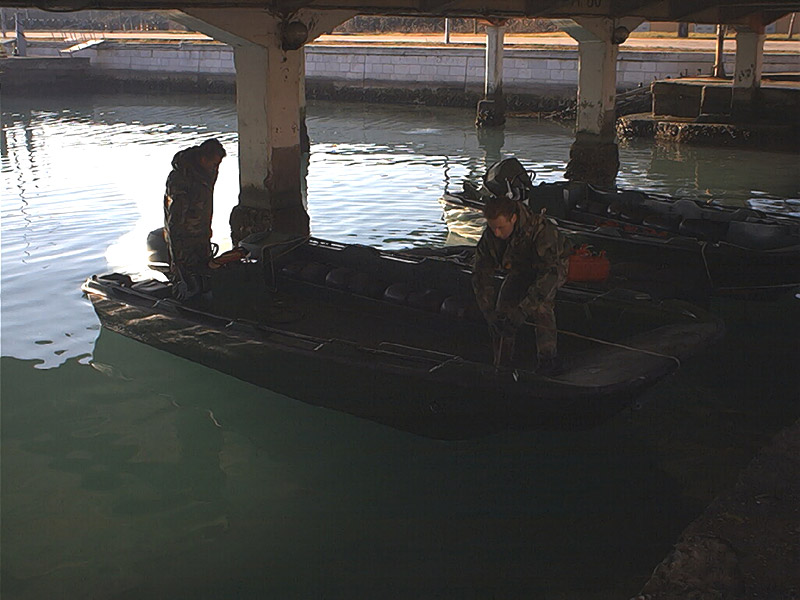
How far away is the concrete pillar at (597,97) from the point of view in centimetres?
1636

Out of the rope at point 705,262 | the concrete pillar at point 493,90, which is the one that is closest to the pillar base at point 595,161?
the rope at point 705,262

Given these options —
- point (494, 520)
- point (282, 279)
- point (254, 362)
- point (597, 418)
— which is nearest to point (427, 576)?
point (494, 520)

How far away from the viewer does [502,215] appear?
21.3ft

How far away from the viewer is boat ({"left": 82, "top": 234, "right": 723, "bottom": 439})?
6.73 meters

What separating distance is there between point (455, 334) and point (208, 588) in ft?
12.0

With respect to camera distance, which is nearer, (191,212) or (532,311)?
(532,311)

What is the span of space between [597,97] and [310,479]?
12233mm

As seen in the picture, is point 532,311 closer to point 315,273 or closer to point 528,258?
point 528,258

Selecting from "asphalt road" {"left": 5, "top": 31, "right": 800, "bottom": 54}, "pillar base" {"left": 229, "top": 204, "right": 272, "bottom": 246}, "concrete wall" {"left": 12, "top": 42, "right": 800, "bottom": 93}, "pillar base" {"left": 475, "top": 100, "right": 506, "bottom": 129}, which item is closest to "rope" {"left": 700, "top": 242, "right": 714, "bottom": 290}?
"pillar base" {"left": 229, "top": 204, "right": 272, "bottom": 246}

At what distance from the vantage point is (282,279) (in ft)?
31.7

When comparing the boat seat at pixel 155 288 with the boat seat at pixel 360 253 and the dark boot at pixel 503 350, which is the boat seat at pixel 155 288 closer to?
the boat seat at pixel 360 253

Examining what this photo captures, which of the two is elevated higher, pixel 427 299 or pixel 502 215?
pixel 502 215

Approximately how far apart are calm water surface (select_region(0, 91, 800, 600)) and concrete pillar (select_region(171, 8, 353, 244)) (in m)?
1.93

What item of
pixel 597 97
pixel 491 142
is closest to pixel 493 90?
Answer: pixel 491 142
